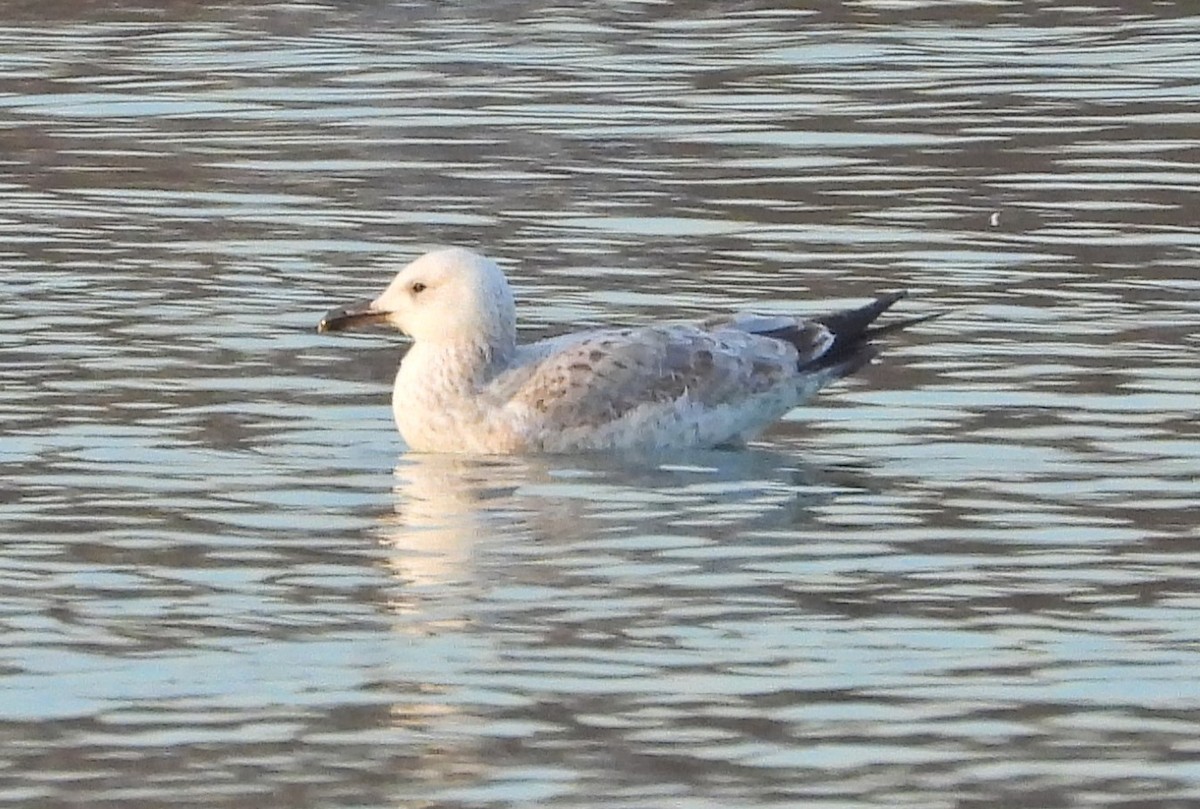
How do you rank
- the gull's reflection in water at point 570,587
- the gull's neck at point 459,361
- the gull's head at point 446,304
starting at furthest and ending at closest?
the gull's head at point 446,304, the gull's neck at point 459,361, the gull's reflection in water at point 570,587

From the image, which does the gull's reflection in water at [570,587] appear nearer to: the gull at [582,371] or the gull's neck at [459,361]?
the gull at [582,371]

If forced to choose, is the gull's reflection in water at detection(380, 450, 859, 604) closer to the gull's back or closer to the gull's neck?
the gull's back

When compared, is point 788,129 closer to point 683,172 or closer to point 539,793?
point 683,172

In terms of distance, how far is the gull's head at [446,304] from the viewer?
12.2m

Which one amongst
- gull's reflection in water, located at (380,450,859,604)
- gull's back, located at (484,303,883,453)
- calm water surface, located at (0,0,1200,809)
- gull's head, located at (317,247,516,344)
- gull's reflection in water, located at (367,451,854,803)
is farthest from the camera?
gull's head, located at (317,247,516,344)

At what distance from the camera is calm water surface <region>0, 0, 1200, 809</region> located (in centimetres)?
795

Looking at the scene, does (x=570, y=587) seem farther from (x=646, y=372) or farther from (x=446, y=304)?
(x=446, y=304)

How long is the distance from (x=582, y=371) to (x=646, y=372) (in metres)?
0.24

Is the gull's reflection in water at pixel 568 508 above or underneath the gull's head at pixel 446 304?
underneath

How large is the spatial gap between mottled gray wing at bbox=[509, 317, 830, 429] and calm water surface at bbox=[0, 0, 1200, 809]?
238 mm

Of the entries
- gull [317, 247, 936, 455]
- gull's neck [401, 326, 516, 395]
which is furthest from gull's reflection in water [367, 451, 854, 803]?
gull's neck [401, 326, 516, 395]

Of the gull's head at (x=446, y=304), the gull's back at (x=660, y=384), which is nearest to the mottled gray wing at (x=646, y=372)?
the gull's back at (x=660, y=384)

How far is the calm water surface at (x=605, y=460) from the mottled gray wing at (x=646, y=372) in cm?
24

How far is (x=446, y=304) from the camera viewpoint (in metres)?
12.2
